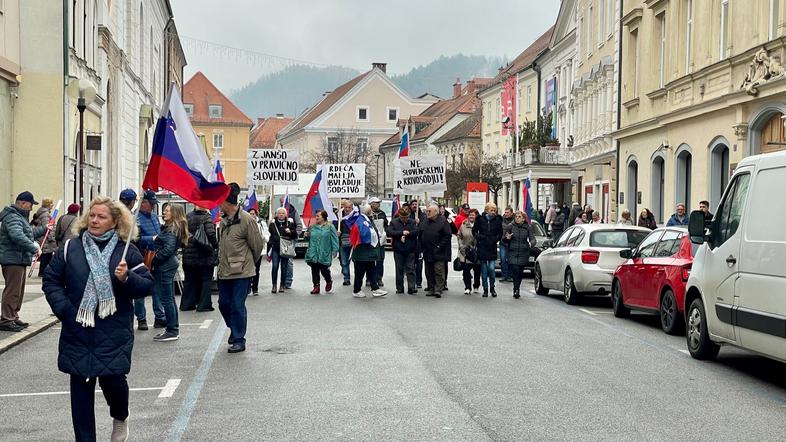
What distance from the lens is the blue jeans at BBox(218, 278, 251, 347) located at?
1157cm

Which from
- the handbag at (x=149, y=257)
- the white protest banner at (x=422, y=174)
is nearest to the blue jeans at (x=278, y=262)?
the white protest banner at (x=422, y=174)

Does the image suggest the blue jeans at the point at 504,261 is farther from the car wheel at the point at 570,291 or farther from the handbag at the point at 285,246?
the handbag at the point at 285,246

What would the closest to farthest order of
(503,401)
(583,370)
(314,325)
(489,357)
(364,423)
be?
(364,423) < (503,401) < (583,370) < (489,357) < (314,325)

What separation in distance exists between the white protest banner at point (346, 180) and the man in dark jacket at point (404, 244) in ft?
42.2

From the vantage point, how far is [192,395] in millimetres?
8867

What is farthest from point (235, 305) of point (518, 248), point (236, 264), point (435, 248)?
point (518, 248)

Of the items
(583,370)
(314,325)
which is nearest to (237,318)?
(314,325)

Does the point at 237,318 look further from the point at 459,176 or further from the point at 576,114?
the point at 459,176

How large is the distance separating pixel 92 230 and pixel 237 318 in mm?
5324

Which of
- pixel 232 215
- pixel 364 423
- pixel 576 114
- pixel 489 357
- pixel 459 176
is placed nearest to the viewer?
pixel 364 423

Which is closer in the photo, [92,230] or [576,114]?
[92,230]

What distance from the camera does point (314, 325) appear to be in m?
→ 14.3

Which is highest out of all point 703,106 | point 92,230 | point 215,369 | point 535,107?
point 535,107

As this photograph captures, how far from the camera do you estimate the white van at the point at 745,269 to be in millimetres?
9297
